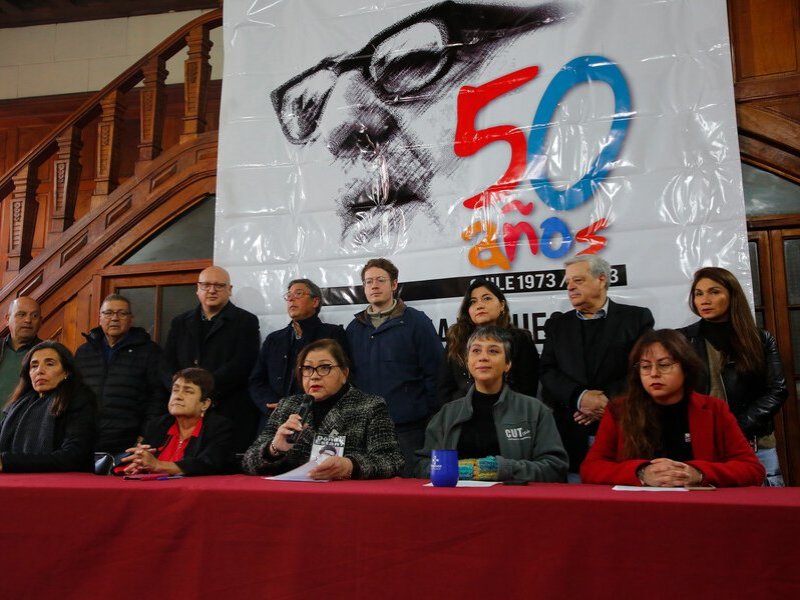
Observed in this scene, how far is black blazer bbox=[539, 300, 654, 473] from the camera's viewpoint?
2711 millimetres

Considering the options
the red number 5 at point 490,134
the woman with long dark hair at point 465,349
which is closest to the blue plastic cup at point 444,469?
the woman with long dark hair at point 465,349

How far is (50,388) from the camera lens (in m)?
2.65

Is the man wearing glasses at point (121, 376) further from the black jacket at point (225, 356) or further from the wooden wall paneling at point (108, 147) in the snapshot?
the wooden wall paneling at point (108, 147)

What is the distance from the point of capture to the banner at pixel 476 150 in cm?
322

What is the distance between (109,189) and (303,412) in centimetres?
300

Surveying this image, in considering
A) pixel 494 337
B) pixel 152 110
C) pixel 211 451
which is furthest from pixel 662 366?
pixel 152 110

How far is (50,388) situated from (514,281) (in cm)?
193

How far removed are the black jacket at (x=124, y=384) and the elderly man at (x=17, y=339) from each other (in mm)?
494

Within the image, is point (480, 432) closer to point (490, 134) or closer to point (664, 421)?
point (664, 421)

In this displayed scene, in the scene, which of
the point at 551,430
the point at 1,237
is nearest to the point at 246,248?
the point at 551,430

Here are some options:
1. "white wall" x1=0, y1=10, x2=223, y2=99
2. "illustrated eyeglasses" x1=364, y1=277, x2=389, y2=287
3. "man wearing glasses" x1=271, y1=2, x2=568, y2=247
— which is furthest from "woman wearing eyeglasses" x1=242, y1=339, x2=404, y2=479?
"white wall" x1=0, y1=10, x2=223, y2=99

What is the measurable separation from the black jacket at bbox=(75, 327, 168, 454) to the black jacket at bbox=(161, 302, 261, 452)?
0.37ft

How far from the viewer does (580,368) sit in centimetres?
273

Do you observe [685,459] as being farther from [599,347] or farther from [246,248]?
[246,248]
